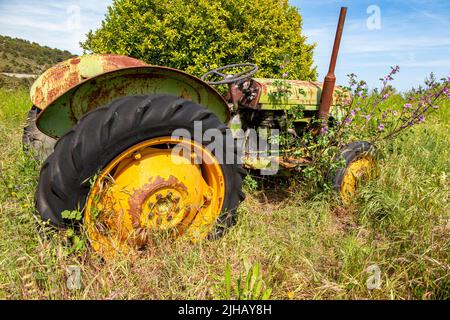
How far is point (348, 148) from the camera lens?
9.88 ft

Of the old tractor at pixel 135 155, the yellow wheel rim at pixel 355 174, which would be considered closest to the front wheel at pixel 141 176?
the old tractor at pixel 135 155

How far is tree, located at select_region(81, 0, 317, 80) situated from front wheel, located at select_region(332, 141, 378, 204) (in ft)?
9.11

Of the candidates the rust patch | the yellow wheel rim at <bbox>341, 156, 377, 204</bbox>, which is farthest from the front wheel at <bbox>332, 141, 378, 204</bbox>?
the rust patch

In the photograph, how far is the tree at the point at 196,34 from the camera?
5.44 meters

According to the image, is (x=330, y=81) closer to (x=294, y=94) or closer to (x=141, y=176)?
(x=294, y=94)

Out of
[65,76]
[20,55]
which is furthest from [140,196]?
[20,55]

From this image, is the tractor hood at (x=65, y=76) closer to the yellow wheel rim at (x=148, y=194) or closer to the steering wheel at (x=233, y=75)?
the steering wheel at (x=233, y=75)

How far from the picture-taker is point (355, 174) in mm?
3102

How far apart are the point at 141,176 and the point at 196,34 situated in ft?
13.4

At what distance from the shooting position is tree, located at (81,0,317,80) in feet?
17.9

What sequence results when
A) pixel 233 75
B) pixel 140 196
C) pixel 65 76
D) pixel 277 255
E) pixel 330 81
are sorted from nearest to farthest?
pixel 140 196 < pixel 277 255 < pixel 65 76 < pixel 330 81 < pixel 233 75

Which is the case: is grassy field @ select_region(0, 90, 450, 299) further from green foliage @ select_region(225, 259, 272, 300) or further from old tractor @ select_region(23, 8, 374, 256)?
old tractor @ select_region(23, 8, 374, 256)

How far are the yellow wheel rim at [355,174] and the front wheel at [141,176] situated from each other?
3.87 feet

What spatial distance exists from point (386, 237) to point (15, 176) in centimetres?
280
